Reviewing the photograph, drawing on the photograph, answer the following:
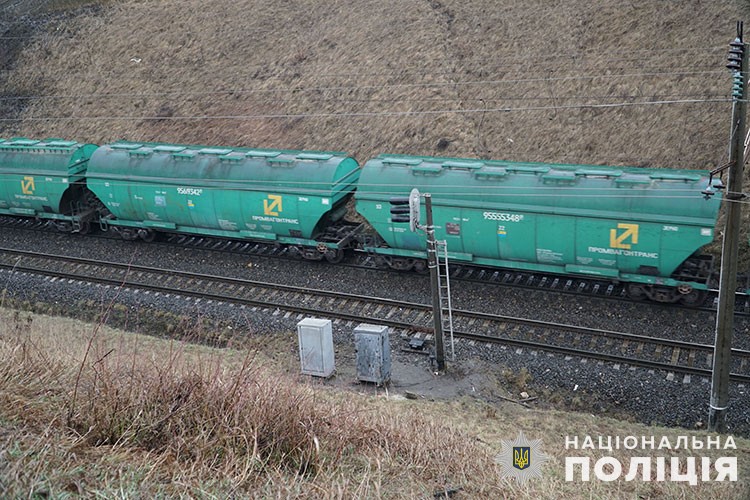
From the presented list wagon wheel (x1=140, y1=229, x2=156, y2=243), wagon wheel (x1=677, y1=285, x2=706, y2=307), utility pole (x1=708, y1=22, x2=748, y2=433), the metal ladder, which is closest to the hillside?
wagon wheel (x1=677, y1=285, x2=706, y2=307)

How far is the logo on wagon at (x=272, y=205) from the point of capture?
2364 cm

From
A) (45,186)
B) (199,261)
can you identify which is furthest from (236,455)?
(45,186)

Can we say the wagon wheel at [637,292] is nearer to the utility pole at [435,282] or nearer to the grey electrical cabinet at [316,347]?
the utility pole at [435,282]

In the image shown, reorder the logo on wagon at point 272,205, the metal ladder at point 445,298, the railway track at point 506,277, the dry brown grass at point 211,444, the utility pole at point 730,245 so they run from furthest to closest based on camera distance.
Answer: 1. the logo on wagon at point 272,205
2. the railway track at point 506,277
3. the metal ladder at point 445,298
4. the utility pole at point 730,245
5. the dry brown grass at point 211,444

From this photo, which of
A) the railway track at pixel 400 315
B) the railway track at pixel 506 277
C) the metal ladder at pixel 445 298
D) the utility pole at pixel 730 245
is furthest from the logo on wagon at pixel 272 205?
the utility pole at pixel 730 245

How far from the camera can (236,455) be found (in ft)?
27.8

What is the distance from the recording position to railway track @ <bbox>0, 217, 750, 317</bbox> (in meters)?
20.1

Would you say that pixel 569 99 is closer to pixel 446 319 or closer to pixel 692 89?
pixel 692 89

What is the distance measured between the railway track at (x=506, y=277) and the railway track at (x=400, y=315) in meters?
2.03

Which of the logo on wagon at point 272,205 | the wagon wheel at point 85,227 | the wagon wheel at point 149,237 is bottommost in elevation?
the wagon wheel at point 149,237

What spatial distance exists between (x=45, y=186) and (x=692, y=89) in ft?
79.2

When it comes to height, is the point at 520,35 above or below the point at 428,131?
above

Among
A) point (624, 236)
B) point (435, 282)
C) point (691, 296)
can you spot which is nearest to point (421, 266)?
point (435, 282)

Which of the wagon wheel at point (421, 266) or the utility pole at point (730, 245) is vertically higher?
the utility pole at point (730, 245)
